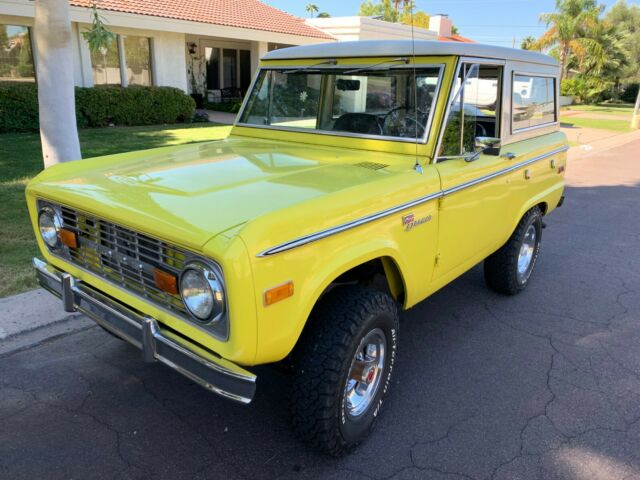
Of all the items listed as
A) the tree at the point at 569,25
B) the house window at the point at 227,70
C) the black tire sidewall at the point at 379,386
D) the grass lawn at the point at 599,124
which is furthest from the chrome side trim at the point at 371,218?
the tree at the point at 569,25

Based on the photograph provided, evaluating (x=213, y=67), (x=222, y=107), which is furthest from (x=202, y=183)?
(x=213, y=67)

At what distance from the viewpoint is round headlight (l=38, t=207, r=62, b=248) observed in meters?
2.78

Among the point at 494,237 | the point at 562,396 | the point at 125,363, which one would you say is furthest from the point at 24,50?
the point at 562,396

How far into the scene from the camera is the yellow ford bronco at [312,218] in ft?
6.86

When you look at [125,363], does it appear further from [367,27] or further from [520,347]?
[367,27]

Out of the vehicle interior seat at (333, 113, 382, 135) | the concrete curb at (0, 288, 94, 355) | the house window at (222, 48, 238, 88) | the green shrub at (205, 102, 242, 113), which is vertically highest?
the house window at (222, 48, 238, 88)

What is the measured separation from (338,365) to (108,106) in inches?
536

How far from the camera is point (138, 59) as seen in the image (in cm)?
1586

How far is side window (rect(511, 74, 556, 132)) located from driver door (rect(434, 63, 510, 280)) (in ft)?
0.65

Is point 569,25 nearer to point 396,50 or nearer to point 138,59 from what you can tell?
point 138,59

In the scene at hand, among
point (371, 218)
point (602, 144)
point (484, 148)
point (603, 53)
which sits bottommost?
point (602, 144)

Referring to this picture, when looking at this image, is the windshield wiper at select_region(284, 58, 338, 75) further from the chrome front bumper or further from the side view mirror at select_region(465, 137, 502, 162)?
the chrome front bumper

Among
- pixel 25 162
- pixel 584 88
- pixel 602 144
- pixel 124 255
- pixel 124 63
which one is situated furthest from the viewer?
pixel 584 88

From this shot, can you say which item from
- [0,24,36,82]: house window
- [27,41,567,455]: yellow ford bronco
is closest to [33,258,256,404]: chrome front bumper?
[27,41,567,455]: yellow ford bronco
